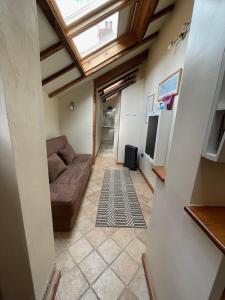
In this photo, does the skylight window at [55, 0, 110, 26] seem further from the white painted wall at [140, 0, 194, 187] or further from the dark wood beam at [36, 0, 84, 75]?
the white painted wall at [140, 0, 194, 187]

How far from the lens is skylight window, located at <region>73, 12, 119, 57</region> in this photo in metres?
1.79

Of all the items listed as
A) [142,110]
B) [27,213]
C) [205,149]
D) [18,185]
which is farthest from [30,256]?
[142,110]

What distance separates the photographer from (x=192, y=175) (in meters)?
0.67

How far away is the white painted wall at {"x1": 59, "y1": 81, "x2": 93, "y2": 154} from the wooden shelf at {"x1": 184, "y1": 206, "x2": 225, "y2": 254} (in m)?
3.45

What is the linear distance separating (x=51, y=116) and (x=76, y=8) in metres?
2.24

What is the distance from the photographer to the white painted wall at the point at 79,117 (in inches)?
145

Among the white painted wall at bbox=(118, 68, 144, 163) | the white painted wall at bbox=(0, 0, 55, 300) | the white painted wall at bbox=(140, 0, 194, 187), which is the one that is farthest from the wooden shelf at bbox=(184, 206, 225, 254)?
the white painted wall at bbox=(118, 68, 144, 163)

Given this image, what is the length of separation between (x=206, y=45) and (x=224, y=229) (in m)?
0.77

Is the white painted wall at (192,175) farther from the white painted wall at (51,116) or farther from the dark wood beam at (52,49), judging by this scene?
the white painted wall at (51,116)

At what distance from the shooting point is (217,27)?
0.55 meters

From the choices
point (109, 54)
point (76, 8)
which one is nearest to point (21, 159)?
point (76, 8)

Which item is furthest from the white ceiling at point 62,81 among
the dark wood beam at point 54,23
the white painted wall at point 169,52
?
the white painted wall at point 169,52

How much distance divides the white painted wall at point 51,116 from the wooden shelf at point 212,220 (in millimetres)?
3019

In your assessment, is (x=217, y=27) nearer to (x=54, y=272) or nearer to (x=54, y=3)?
(x=54, y=3)
